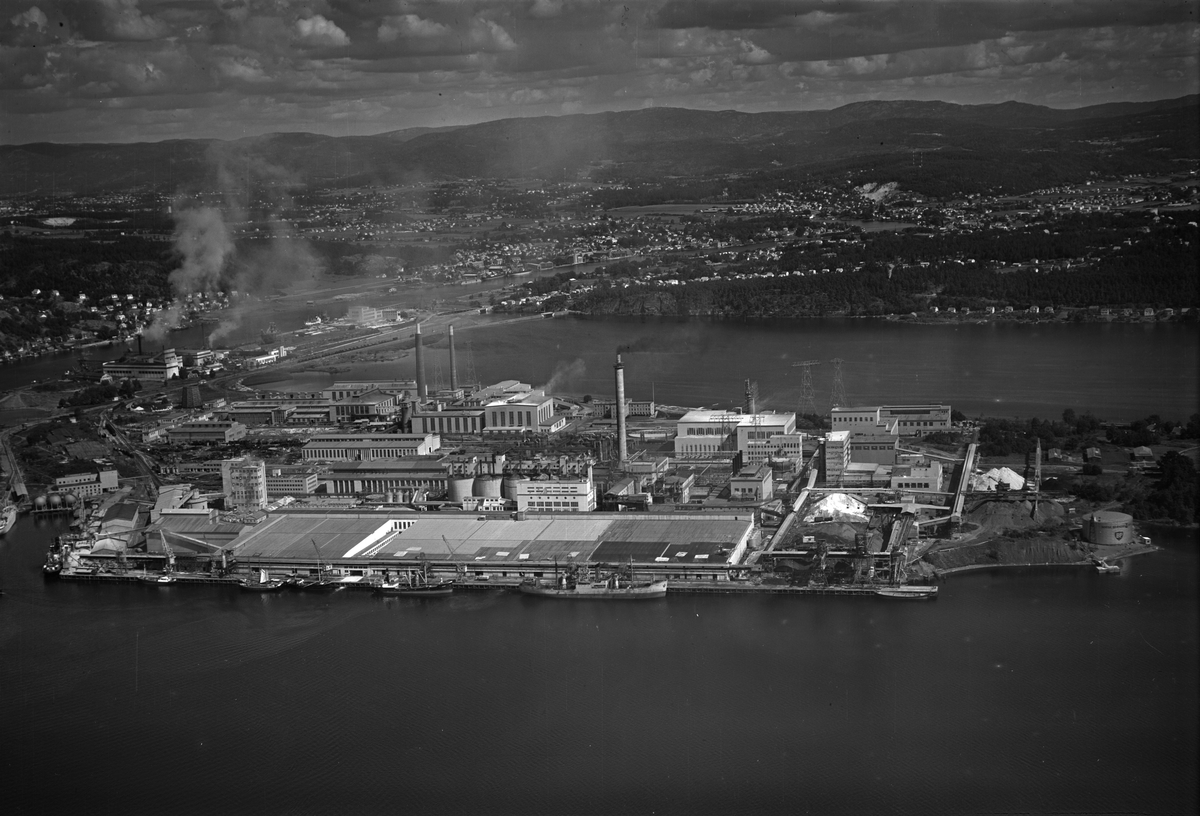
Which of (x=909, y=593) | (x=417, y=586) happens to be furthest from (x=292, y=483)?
(x=909, y=593)

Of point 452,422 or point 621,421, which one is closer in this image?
point 621,421

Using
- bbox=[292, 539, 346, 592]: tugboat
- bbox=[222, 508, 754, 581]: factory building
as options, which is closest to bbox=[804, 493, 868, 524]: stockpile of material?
bbox=[222, 508, 754, 581]: factory building

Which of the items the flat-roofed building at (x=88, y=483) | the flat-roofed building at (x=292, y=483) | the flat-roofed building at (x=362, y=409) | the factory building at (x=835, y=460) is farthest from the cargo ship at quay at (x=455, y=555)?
the flat-roofed building at (x=362, y=409)

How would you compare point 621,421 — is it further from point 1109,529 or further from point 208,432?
point 208,432

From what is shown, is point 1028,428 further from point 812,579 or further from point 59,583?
point 59,583

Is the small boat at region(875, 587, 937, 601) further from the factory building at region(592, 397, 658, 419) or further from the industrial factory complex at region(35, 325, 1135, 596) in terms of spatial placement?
the factory building at region(592, 397, 658, 419)

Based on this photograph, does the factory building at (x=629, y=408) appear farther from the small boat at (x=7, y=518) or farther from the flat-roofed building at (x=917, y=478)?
the small boat at (x=7, y=518)
